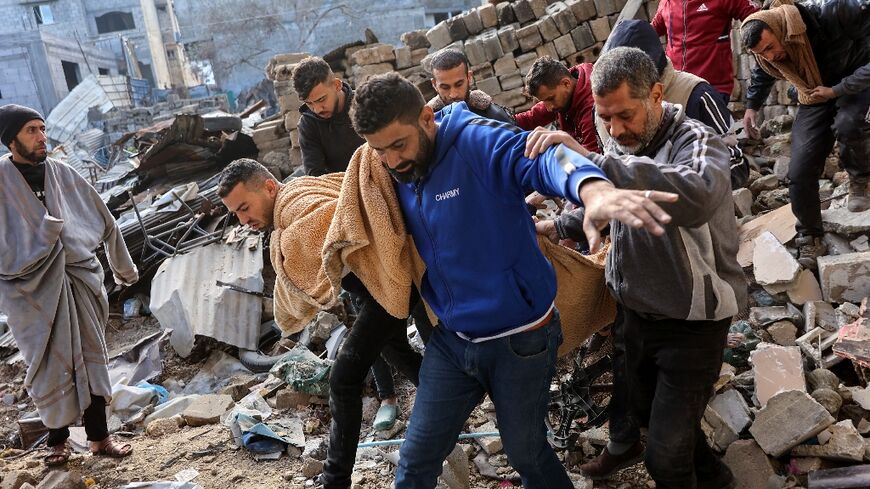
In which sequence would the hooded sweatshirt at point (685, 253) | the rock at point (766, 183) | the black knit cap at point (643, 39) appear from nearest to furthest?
the hooded sweatshirt at point (685, 253) < the black knit cap at point (643, 39) < the rock at point (766, 183)

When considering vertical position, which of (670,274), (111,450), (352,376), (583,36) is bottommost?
(111,450)

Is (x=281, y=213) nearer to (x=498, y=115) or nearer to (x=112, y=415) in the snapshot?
(x=498, y=115)

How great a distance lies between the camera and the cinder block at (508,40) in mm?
7824

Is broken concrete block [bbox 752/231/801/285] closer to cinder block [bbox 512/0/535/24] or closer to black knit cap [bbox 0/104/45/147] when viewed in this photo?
black knit cap [bbox 0/104/45/147]

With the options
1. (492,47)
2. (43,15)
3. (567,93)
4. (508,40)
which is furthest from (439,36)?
(43,15)

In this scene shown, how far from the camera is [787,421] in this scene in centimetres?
277

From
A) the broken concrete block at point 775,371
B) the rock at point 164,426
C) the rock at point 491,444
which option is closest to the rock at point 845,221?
the broken concrete block at point 775,371

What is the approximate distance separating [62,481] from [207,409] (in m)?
1.18

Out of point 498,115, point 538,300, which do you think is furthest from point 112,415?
point 538,300

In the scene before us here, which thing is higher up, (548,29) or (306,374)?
(548,29)

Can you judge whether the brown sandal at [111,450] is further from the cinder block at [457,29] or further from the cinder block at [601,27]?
the cinder block at [601,27]

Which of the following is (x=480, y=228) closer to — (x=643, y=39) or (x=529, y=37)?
(x=643, y=39)

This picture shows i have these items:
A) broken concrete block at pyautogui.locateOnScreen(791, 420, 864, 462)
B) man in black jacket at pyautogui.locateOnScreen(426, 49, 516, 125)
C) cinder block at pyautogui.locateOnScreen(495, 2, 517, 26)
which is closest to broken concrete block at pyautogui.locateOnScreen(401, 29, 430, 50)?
cinder block at pyautogui.locateOnScreen(495, 2, 517, 26)

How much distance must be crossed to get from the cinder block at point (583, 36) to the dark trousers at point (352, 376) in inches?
235
